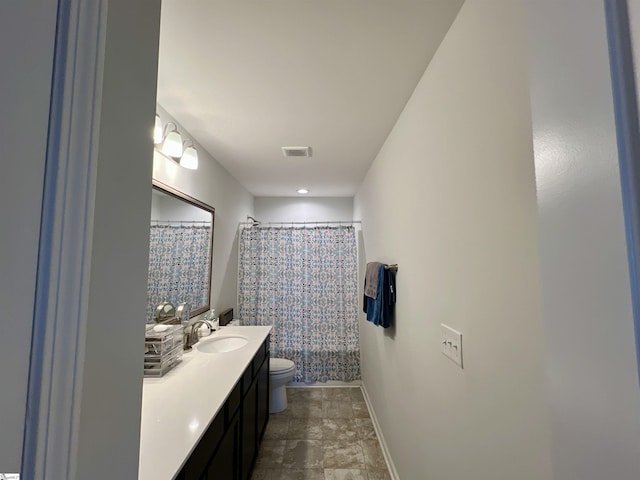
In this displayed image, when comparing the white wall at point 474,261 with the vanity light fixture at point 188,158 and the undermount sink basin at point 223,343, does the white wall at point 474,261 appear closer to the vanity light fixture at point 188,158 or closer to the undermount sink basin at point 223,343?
the undermount sink basin at point 223,343

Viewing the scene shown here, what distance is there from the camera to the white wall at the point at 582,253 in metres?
0.32

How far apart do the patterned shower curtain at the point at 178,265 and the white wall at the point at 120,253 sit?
115 centimetres

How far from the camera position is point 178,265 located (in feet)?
6.64

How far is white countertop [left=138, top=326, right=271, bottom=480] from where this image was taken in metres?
0.90

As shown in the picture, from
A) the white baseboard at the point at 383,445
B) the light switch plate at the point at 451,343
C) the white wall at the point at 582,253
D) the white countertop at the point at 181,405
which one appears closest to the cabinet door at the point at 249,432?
the white countertop at the point at 181,405

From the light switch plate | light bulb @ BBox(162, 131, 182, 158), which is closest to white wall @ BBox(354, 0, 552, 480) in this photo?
the light switch plate

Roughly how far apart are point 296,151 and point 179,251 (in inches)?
47.9

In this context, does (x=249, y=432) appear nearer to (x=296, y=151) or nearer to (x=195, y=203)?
(x=195, y=203)

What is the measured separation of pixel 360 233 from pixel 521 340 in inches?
108

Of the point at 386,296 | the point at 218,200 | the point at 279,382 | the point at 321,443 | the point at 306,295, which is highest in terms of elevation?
the point at 218,200

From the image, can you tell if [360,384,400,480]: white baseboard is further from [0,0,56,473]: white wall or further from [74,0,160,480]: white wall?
[0,0,56,473]: white wall

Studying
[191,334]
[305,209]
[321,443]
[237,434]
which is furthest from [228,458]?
[305,209]

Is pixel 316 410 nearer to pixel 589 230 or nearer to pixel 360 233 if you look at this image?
pixel 360 233

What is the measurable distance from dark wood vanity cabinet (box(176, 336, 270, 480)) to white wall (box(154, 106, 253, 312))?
86 cm
